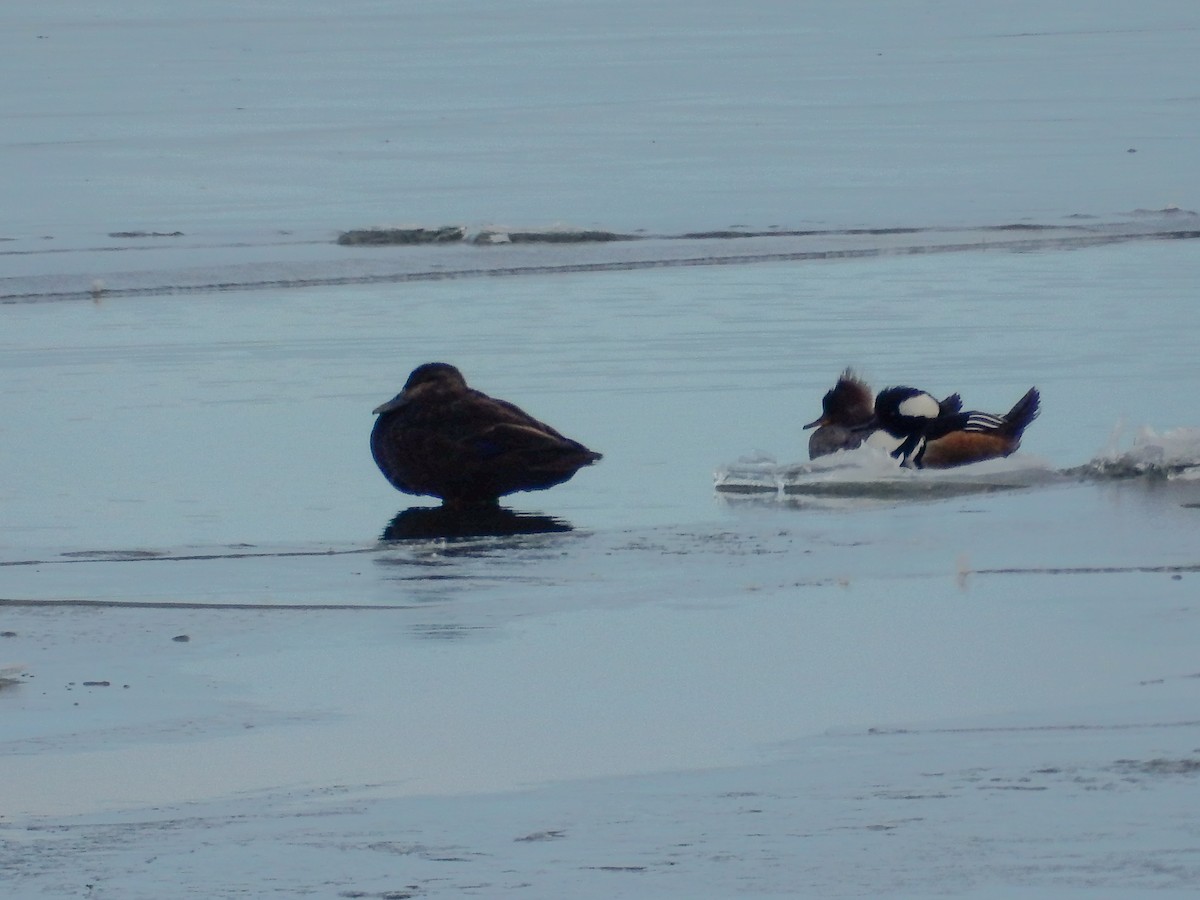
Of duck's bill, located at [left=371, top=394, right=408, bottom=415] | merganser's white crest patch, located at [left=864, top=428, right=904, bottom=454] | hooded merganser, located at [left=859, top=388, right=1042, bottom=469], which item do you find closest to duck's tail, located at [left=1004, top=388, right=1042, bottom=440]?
hooded merganser, located at [left=859, top=388, right=1042, bottom=469]

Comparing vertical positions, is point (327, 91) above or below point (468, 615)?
above

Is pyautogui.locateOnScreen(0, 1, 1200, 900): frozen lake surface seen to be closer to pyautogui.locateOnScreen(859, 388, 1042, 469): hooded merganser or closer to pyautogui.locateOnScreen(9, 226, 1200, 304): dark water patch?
pyautogui.locateOnScreen(9, 226, 1200, 304): dark water patch

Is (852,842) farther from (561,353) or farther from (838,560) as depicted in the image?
(561,353)

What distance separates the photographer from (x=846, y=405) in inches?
365

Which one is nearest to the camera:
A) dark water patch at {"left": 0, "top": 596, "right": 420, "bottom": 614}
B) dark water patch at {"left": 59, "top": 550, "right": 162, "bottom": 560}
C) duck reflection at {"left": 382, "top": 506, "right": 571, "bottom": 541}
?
dark water patch at {"left": 0, "top": 596, "right": 420, "bottom": 614}

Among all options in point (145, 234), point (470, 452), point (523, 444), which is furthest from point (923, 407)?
point (145, 234)

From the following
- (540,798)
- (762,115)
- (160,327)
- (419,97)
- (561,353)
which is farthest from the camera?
(419,97)

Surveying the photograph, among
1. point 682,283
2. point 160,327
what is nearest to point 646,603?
point 160,327

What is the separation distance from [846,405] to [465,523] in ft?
5.72

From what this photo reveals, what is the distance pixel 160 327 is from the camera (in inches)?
497

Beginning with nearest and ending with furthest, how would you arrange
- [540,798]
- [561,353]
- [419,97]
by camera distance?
[540,798] → [561,353] → [419,97]

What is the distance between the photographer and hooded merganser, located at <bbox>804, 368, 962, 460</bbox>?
899 centimetres

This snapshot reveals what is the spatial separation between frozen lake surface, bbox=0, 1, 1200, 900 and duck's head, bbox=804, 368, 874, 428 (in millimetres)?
178

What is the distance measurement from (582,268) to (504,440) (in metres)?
6.40
